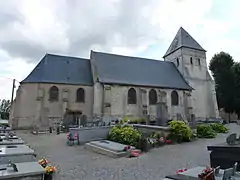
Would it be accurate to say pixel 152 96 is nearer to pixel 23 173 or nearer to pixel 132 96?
pixel 132 96

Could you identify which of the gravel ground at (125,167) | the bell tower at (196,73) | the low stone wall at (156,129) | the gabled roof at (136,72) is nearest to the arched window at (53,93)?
the gabled roof at (136,72)

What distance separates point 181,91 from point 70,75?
54.9 feet

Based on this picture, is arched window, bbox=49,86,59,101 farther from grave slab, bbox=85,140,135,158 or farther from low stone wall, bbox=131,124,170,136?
grave slab, bbox=85,140,135,158

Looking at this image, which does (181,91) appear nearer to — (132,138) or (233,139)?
(132,138)

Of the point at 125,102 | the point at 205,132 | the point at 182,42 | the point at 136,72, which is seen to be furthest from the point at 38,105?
the point at 182,42

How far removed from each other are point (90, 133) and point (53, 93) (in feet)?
47.1

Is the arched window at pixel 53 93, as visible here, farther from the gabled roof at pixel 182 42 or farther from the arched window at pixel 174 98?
the gabled roof at pixel 182 42

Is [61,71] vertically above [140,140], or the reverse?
[61,71]

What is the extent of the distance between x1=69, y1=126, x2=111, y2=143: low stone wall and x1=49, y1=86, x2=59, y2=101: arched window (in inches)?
535

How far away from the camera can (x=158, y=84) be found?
29.2 metres

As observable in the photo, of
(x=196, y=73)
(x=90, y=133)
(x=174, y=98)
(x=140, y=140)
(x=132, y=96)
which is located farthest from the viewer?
(x=196, y=73)

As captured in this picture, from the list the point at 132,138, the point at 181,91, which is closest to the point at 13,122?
the point at 132,138

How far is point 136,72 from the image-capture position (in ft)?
99.6

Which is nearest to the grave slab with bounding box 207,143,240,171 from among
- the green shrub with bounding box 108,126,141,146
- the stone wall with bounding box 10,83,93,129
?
the green shrub with bounding box 108,126,141,146
